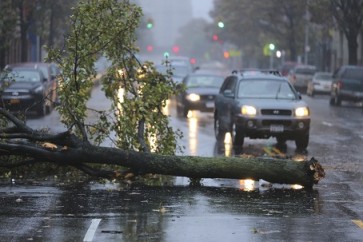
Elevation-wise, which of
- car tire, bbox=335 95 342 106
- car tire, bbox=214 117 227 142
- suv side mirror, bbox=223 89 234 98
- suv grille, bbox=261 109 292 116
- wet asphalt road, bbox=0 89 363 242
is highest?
suv side mirror, bbox=223 89 234 98

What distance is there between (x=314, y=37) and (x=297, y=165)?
73178mm

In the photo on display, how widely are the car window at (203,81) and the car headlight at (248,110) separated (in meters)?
13.7

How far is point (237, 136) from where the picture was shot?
73.9ft

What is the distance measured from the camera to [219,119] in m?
25.0

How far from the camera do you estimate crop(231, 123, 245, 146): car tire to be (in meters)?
22.4

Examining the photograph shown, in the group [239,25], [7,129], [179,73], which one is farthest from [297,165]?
[239,25]

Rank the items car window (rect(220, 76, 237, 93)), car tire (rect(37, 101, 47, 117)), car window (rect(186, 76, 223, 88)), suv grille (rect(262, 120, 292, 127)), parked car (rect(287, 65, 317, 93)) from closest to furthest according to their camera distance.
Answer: suv grille (rect(262, 120, 292, 127)) < car window (rect(220, 76, 237, 93)) < car tire (rect(37, 101, 47, 117)) < car window (rect(186, 76, 223, 88)) < parked car (rect(287, 65, 317, 93))

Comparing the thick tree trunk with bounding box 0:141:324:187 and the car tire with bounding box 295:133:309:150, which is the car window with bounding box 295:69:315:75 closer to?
the car tire with bounding box 295:133:309:150

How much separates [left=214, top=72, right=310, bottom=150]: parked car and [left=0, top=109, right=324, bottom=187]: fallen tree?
7406mm

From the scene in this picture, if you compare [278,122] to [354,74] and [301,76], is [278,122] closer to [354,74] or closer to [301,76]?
[354,74]

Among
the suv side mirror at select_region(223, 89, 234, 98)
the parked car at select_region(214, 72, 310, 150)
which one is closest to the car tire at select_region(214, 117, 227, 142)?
the parked car at select_region(214, 72, 310, 150)

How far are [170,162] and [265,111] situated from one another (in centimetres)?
796

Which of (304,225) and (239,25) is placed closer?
(304,225)

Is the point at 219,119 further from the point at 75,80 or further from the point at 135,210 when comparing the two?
the point at 135,210
